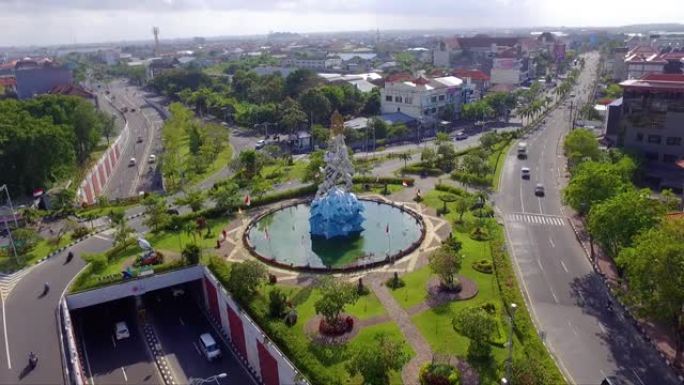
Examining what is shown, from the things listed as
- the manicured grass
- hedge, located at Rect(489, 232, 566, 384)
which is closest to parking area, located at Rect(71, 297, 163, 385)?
hedge, located at Rect(489, 232, 566, 384)

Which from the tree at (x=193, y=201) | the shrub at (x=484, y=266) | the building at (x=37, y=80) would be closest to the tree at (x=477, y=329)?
the shrub at (x=484, y=266)

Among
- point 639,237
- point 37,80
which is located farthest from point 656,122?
point 37,80

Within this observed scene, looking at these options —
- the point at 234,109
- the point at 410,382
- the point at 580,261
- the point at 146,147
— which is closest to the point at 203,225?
the point at 410,382

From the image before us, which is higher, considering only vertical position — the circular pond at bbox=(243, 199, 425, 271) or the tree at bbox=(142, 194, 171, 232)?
the tree at bbox=(142, 194, 171, 232)

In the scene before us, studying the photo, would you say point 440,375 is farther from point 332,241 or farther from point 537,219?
point 537,219

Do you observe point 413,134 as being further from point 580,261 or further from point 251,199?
point 580,261

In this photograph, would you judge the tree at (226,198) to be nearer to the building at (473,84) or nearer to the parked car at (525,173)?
the parked car at (525,173)

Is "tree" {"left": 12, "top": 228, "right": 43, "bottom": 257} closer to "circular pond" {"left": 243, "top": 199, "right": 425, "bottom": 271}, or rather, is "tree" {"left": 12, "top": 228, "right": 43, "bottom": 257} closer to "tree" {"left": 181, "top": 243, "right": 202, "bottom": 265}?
"tree" {"left": 181, "top": 243, "right": 202, "bottom": 265}
